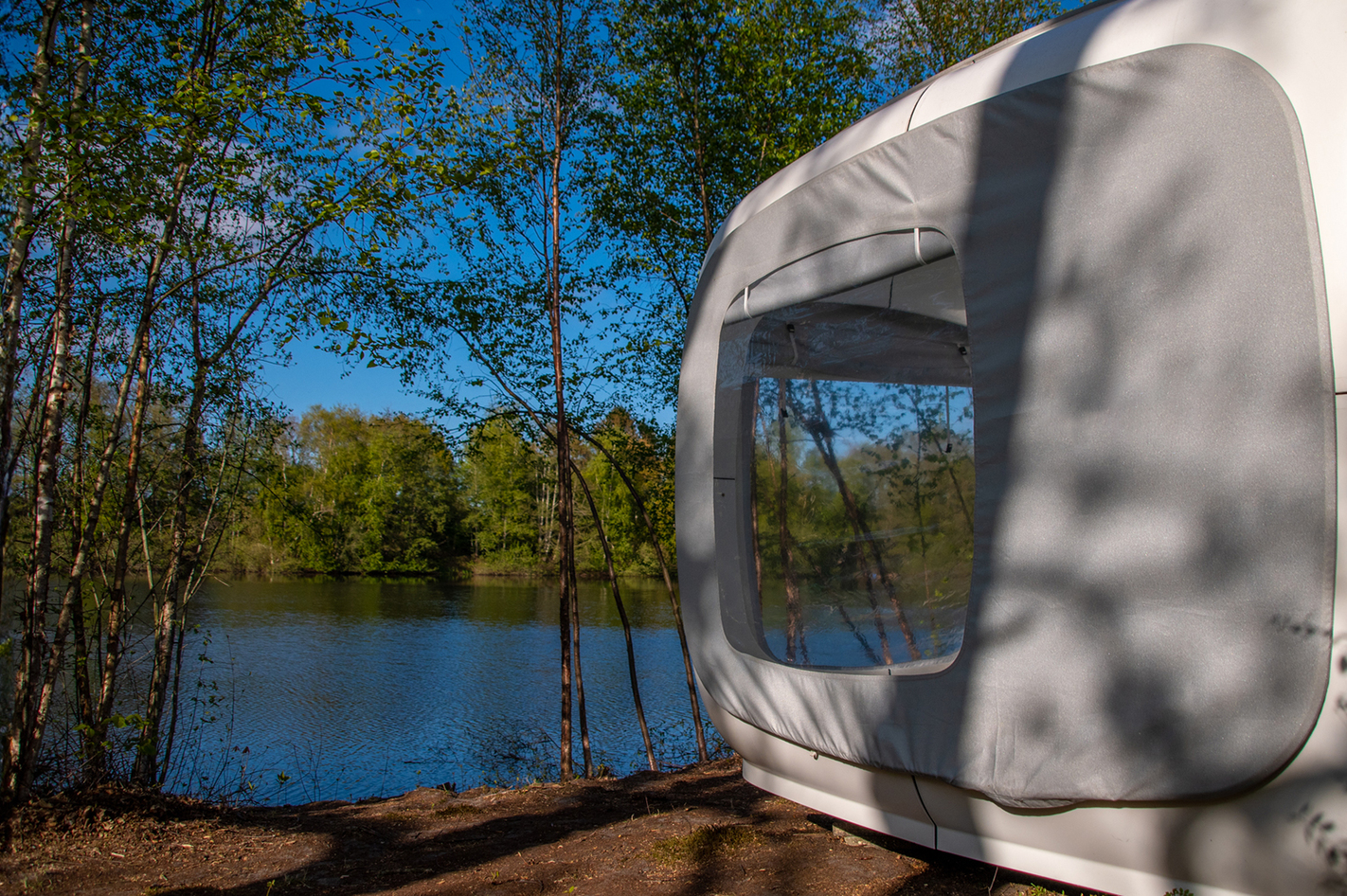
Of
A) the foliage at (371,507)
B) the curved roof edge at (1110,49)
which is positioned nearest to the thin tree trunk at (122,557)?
the curved roof edge at (1110,49)

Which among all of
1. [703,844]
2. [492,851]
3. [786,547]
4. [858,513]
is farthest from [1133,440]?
[492,851]

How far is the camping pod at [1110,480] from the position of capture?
1.52 m

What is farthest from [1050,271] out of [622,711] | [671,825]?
[622,711]

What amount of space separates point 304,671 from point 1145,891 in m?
13.3

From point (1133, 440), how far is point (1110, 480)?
9 cm

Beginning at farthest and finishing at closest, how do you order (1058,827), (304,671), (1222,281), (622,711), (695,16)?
1. (304,671)
2. (622,711)
3. (695,16)
4. (1058,827)
5. (1222,281)

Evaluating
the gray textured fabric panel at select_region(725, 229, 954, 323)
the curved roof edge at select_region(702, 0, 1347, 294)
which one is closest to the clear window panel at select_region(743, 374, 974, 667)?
the gray textured fabric panel at select_region(725, 229, 954, 323)

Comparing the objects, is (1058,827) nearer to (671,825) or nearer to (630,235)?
(671,825)

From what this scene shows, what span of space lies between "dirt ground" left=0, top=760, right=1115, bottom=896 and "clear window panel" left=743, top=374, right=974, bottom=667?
673 millimetres

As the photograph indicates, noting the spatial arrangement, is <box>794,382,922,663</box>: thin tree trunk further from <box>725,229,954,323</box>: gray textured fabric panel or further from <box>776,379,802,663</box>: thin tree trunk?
<box>725,229,954,323</box>: gray textured fabric panel

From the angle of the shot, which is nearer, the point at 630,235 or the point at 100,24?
the point at 100,24

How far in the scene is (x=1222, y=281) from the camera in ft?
5.34

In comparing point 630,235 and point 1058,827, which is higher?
point 630,235

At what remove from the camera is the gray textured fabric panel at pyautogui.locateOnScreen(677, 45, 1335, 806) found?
1525mm
